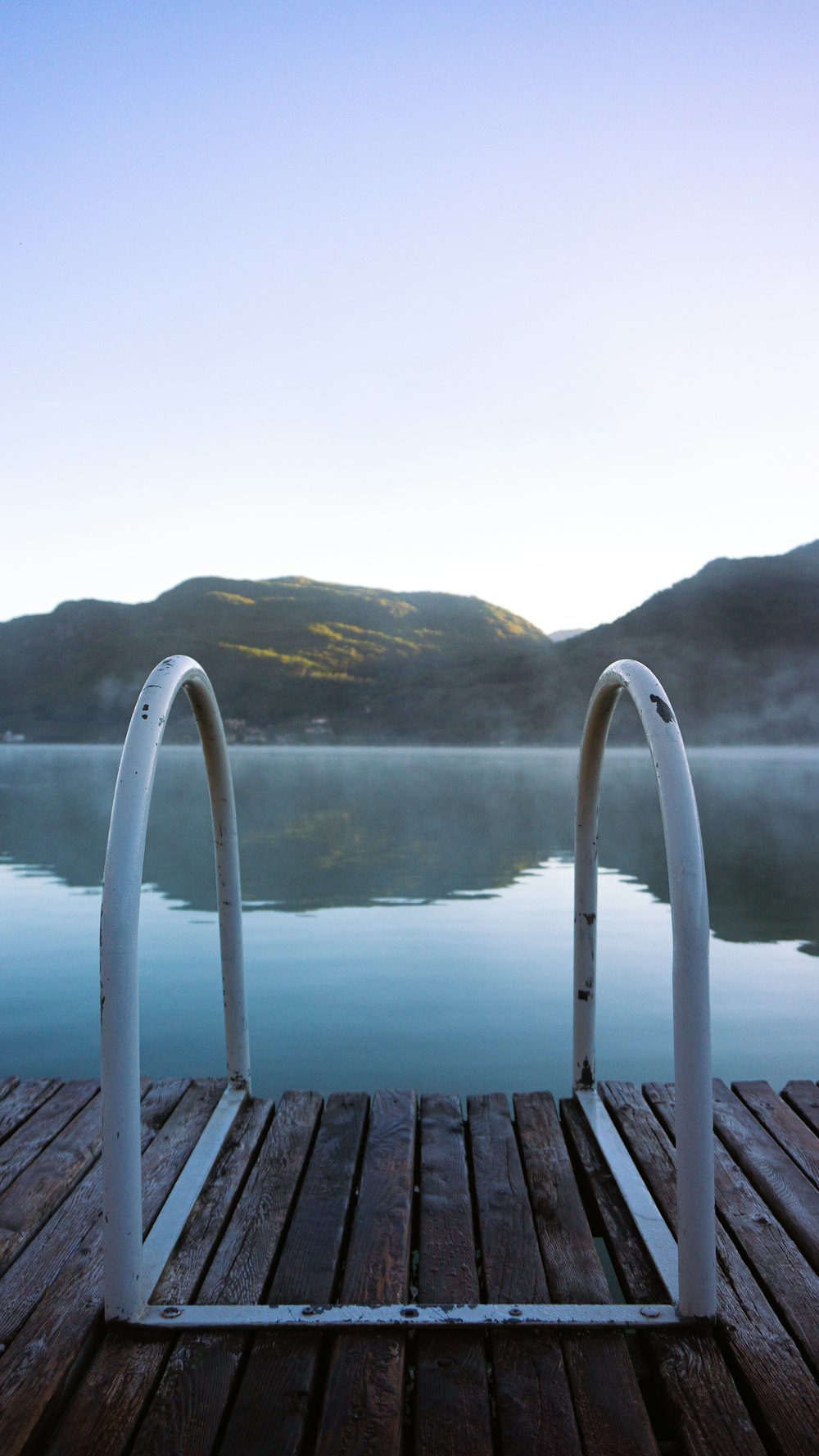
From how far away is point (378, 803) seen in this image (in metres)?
24.0

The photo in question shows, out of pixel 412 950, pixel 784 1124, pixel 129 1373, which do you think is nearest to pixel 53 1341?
pixel 129 1373

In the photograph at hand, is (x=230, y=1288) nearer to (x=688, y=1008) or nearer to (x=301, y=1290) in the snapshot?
(x=301, y=1290)

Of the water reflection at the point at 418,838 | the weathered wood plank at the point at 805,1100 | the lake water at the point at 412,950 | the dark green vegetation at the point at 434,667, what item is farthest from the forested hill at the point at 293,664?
the weathered wood plank at the point at 805,1100

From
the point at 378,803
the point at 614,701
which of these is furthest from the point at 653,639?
the point at 614,701

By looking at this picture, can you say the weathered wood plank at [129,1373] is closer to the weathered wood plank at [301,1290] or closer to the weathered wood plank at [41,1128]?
the weathered wood plank at [301,1290]

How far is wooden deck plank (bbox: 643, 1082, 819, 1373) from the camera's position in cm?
193

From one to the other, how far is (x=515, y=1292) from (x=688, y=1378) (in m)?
0.38

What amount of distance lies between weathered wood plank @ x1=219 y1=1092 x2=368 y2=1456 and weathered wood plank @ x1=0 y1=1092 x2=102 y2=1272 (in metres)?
0.57

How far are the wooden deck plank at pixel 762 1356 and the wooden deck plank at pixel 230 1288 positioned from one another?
871 millimetres

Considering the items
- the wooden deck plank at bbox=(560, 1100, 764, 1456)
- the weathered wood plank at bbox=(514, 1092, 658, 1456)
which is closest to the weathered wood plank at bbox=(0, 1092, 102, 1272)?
the weathered wood plank at bbox=(514, 1092, 658, 1456)

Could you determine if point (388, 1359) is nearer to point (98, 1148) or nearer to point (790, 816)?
point (98, 1148)

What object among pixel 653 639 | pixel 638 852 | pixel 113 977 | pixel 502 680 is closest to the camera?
pixel 113 977

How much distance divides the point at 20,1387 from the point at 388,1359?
0.61m

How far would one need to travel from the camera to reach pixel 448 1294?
2.05 meters
